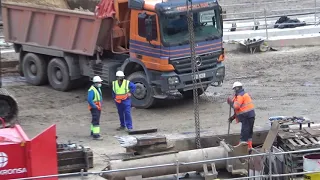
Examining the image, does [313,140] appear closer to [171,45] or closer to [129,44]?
[171,45]

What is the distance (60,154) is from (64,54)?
22.9 feet

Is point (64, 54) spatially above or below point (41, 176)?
above

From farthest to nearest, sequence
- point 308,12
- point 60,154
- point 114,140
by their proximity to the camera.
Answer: point 308,12, point 114,140, point 60,154

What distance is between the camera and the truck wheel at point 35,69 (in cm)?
2103

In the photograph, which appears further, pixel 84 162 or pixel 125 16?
pixel 125 16

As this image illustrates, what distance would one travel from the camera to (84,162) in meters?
13.8

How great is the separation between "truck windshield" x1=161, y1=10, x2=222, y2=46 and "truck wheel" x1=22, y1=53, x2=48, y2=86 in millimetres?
4756

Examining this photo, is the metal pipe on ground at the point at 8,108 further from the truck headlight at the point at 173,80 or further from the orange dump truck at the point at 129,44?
the truck headlight at the point at 173,80

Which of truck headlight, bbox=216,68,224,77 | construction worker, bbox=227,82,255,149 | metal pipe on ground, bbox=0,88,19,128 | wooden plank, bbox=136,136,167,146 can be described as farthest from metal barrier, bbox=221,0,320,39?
wooden plank, bbox=136,136,167,146

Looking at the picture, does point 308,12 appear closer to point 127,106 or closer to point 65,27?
point 65,27

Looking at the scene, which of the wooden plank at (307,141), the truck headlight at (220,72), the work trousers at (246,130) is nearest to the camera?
the wooden plank at (307,141)

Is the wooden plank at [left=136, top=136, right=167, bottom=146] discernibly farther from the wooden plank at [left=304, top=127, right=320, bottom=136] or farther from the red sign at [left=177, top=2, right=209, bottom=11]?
the red sign at [left=177, top=2, right=209, bottom=11]

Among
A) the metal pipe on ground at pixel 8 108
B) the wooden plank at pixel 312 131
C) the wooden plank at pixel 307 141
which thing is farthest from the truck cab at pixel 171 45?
the wooden plank at pixel 307 141

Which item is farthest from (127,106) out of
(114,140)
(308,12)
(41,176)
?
(308,12)
